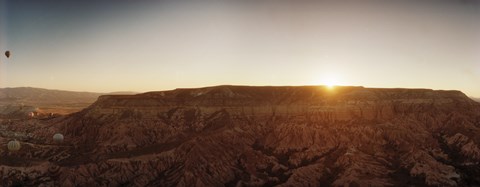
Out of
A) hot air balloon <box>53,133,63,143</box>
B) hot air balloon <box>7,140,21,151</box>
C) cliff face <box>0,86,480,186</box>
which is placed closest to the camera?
cliff face <box>0,86,480,186</box>

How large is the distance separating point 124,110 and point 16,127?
26.3 meters

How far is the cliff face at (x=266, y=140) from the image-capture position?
67.9m

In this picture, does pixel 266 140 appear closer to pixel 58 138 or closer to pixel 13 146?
pixel 58 138

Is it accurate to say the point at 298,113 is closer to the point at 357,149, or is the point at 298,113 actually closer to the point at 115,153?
the point at 357,149

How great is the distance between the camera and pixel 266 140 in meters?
81.4

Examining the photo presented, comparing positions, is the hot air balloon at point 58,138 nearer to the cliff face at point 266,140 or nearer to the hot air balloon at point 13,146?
the cliff face at point 266,140

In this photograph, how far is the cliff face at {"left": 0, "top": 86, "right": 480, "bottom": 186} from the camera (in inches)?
2675

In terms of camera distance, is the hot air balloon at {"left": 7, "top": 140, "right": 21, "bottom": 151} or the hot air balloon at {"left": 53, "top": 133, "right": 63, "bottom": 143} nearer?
the hot air balloon at {"left": 7, "top": 140, "right": 21, "bottom": 151}

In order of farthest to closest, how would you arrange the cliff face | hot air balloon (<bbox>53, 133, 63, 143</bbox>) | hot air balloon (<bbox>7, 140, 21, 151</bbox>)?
1. hot air balloon (<bbox>53, 133, 63, 143</bbox>)
2. hot air balloon (<bbox>7, 140, 21, 151</bbox>)
3. the cliff face

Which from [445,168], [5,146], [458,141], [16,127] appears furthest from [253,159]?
[16,127]

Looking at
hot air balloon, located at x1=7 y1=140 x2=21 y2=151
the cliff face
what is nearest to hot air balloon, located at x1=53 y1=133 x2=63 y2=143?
the cliff face

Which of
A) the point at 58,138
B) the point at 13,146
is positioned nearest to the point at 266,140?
the point at 58,138

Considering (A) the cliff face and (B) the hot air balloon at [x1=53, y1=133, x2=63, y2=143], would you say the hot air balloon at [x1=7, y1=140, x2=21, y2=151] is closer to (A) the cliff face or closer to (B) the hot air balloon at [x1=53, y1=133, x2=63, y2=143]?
(A) the cliff face

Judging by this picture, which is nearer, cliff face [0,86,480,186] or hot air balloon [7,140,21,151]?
cliff face [0,86,480,186]
